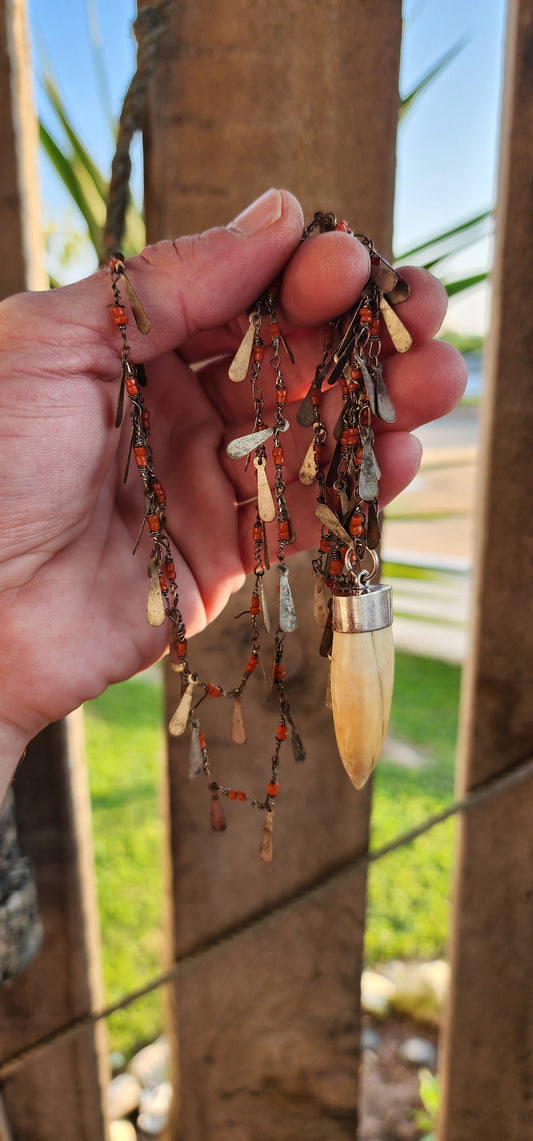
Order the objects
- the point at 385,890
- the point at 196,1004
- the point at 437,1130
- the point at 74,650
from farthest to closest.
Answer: the point at 385,890 < the point at 437,1130 < the point at 196,1004 < the point at 74,650

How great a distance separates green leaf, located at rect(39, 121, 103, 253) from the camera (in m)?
1.06

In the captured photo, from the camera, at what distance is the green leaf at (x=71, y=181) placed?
106 centimetres

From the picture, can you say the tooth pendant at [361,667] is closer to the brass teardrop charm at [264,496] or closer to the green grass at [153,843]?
the brass teardrop charm at [264,496]

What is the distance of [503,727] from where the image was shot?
0.99 meters

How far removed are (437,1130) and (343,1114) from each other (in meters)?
0.16

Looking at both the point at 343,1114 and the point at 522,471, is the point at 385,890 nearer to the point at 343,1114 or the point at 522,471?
the point at 343,1114

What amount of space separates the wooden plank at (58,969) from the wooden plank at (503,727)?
0.50m

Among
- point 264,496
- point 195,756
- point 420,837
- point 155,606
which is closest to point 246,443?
point 264,496

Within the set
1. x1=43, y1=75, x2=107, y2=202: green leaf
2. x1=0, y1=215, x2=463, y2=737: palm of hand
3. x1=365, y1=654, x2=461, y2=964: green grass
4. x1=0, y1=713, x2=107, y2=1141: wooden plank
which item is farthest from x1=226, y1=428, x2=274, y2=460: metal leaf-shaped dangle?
x1=365, y1=654, x2=461, y2=964: green grass

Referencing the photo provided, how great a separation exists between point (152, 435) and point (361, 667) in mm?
336

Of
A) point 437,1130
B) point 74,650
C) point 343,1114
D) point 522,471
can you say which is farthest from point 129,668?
point 437,1130

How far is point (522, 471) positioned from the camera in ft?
2.96

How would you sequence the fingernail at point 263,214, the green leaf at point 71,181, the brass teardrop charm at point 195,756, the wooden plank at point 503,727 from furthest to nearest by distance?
the green leaf at point 71,181 → the wooden plank at point 503,727 → the brass teardrop charm at point 195,756 → the fingernail at point 263,214

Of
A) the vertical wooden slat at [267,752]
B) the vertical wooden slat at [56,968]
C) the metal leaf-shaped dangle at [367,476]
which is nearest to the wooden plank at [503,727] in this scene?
the vertical wooden slat at [267,752]
